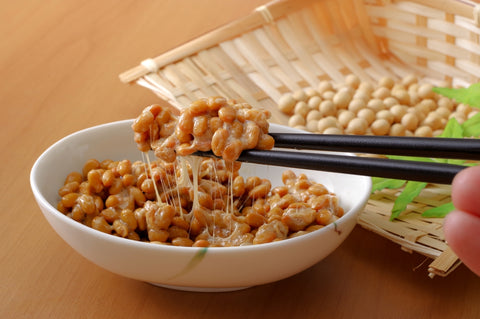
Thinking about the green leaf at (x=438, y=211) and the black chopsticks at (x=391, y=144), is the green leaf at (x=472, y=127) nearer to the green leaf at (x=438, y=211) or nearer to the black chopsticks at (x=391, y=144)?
the green leaf at (x=438, y=211)

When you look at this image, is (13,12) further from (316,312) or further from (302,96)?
(316,312)

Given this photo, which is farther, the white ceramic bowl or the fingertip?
the white ceramic bowl

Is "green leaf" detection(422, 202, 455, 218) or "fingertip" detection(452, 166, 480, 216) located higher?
"fingertip" detection(452, 166, 480, 216)

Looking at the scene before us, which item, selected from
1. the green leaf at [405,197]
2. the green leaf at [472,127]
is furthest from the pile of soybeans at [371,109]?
the green leaf at [405,197]

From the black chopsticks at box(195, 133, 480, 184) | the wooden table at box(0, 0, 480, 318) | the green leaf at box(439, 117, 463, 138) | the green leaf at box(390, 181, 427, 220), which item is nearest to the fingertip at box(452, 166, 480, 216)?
the black chopsticks at box(195, 133, 480, 184)

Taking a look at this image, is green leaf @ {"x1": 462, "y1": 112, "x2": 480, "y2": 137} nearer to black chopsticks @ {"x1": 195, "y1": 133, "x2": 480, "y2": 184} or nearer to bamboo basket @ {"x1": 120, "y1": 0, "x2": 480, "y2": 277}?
bamboo basket @ {"x1": 120, "y1": 0, "x2": 480, "y2": 277}

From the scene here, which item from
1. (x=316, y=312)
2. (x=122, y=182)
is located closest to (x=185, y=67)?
(x=122, y=182)

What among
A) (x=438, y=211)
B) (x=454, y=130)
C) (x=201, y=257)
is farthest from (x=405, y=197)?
(x=201, y=257)

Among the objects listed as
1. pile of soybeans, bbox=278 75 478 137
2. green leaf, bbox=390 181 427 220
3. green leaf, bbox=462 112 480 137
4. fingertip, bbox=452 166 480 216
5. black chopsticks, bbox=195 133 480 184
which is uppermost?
fingertip, bbox=452 166 480 216

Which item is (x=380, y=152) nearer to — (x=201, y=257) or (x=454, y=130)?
(x=201, y=257)
